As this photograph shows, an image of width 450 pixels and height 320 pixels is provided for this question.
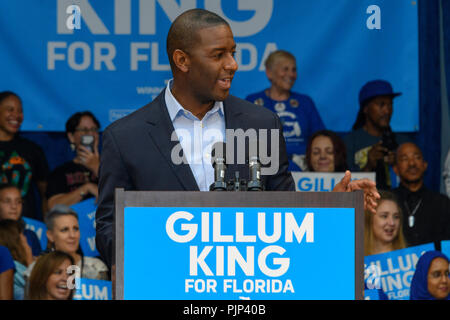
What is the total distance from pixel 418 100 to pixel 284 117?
895mm

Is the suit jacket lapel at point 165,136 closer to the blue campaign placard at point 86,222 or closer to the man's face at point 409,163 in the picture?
the blue campaign placard at point 86,222

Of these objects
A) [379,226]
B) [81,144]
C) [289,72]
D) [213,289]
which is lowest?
[213,289]

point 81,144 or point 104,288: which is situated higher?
point 81,144

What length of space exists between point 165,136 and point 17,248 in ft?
10.1

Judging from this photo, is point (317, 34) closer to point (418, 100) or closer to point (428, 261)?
point (418, 100)

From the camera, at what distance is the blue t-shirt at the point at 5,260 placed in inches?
222

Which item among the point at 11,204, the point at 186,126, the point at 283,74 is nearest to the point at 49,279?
the point at 11,204

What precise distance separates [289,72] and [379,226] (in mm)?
1190

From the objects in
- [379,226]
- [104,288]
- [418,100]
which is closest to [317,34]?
[418,100]

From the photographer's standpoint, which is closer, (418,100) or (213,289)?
(213,289)

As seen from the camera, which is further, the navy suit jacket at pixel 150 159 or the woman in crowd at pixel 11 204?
the woman in crowd at pixel 11 204

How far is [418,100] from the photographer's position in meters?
5.75

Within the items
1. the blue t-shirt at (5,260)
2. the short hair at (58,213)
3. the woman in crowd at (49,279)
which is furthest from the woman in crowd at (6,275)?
the short hair at (58,213)

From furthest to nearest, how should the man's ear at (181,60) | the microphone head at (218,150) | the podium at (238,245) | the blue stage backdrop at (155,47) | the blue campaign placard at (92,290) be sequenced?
the blue campaign placard at (92,290)
the blue stage backdrop at (155,47)
the man's ear at (181,60)
the microphone head at (218,150)
the podium at (238,245)
